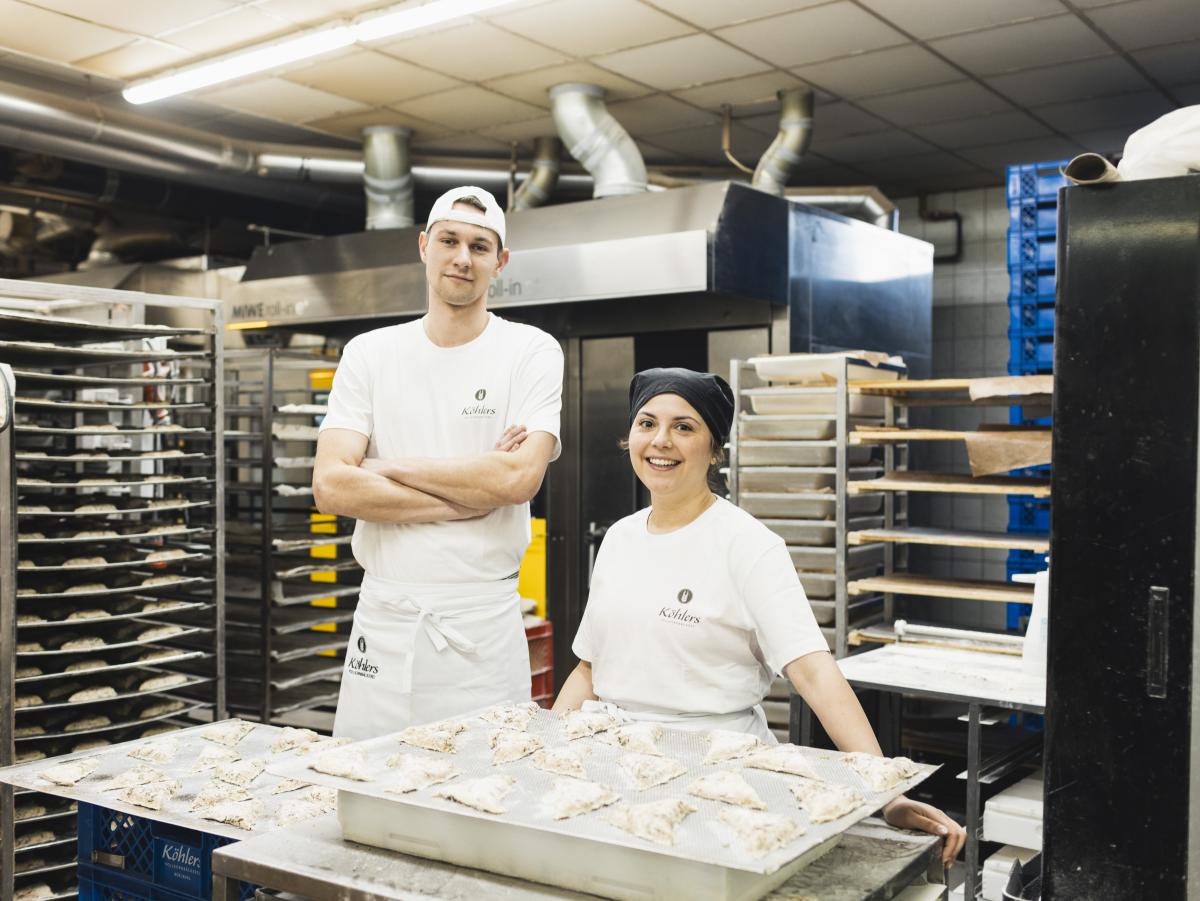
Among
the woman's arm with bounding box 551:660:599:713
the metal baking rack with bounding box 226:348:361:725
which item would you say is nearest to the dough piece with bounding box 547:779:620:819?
the woman's arm with bounding box 551:660:599:713

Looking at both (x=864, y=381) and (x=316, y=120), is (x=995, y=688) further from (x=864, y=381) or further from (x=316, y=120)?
(x=316, y=120)

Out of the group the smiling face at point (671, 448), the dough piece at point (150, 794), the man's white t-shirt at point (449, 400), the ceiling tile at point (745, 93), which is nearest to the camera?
the dough piece at point (150, 794)

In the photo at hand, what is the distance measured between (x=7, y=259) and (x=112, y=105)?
2.41 metres

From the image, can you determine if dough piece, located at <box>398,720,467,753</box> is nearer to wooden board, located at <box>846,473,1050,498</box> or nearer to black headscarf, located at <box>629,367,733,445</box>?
black headscarf, located at <box>629,367,733,445</box>

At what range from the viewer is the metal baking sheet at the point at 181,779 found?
5.10ft

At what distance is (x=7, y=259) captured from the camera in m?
7.50

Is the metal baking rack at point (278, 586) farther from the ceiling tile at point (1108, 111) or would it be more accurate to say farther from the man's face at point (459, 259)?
the ceiling tile at point (1108, 111)

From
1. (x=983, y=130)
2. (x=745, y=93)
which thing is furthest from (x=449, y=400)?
(x=983, y=130)

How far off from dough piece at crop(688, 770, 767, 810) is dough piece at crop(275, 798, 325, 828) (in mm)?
572

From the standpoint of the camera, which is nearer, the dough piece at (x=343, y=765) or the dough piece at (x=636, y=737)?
the dough piece at (x=343, y=765)

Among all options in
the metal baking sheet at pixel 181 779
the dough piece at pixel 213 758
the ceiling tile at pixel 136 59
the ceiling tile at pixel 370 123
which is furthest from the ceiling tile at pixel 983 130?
the dough piece at pixel 213 758

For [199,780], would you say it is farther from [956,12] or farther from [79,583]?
[956,12]

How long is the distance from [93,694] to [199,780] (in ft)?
5.16

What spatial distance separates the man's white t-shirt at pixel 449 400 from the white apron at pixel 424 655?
8 cm
